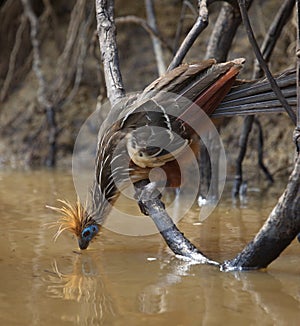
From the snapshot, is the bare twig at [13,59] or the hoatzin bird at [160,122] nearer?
the hoatzin bird at [160,122]

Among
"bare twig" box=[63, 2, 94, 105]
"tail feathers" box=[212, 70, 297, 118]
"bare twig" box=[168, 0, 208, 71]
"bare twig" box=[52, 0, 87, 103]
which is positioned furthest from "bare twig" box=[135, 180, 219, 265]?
"bare twig" box=[52, 0, 87, 103]

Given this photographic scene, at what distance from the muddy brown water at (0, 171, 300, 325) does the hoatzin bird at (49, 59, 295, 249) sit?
197mm

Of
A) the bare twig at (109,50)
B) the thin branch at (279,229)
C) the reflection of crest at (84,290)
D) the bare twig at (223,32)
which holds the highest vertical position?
the bare twig at (223,32)

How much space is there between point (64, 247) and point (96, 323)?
1030mm

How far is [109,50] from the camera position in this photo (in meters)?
3.06

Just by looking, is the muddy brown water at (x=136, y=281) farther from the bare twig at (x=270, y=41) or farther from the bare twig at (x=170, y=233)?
the bare twig at (x=270, y=41)

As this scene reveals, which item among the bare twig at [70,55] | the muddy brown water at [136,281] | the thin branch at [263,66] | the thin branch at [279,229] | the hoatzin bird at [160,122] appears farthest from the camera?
the bare twig at [70,55]

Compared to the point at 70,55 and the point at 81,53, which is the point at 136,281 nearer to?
A: the point at 81,53

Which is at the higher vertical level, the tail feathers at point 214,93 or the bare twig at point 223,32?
the bare twig at point 223,32

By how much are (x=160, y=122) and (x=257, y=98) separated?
397mm

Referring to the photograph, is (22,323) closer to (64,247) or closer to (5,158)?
(64,247)

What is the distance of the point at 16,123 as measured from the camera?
263 inches

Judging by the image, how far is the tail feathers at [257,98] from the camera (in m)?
2.56

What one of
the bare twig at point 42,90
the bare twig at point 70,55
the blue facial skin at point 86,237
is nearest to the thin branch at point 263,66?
the blue facial skin at point 86,237
